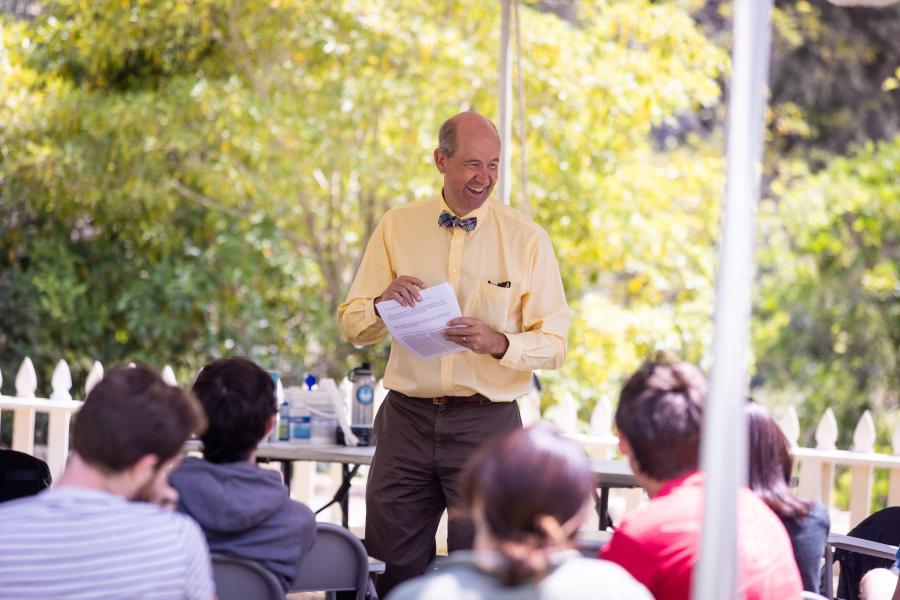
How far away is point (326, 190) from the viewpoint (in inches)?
317

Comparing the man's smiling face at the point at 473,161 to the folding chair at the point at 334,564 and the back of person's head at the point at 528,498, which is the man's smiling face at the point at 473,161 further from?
the back of person's head at the point at 528,498

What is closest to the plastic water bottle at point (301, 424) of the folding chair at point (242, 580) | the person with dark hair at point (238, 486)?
the person with dark hair at point (238, 486)

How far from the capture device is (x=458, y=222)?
3656 mm

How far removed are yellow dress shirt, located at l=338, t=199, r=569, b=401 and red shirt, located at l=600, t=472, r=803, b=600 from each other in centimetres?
124

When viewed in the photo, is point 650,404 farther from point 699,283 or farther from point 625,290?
point 625,290

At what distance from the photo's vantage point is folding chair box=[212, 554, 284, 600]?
2.43 metres

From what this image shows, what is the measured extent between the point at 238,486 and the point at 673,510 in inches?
35.6

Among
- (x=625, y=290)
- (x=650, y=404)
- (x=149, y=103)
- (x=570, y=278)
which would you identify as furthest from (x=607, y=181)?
(x=650, y=404)

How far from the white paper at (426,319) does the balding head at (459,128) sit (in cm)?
48

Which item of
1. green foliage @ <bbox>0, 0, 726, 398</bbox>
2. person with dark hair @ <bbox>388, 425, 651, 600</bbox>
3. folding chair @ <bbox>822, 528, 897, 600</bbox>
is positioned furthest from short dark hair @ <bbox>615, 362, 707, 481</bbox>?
green foliage @ <bbox>0, 0, 726, 398</bbox>

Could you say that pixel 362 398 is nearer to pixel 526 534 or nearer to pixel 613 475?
pixel 613 475

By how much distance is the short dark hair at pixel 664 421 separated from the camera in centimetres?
233

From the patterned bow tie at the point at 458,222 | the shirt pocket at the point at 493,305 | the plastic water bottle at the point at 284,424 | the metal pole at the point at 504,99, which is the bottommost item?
the plastic water bottle at the point at 284,424

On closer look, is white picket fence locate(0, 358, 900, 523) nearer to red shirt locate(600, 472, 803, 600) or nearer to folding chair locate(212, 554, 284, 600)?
folding chair locate(212, 554, 284, 600)
